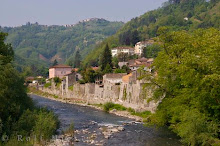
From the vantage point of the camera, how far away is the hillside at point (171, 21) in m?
108

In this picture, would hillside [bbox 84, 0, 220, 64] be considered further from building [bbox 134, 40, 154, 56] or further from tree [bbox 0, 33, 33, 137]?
tree [bbox 0, 33, 33, 137]

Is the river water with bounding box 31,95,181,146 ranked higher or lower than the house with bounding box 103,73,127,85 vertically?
lower

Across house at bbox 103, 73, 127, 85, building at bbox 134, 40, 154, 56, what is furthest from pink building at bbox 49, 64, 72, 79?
house at bbox 103, 73, 127, 85

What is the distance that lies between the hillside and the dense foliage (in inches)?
2718

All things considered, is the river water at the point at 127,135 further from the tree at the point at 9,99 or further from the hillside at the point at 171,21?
the hillside at the point at 171,21

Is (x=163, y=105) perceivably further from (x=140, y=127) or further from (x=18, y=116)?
(x=18, y=116)

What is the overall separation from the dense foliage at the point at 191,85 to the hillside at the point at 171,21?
227ft

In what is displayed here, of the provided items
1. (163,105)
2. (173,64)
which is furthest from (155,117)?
(173,64)

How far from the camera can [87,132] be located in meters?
27.2

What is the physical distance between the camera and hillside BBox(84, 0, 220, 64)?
353ft

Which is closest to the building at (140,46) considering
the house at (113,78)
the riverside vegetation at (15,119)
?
the house at (113,78)

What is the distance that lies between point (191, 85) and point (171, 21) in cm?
10624

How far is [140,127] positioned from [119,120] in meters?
5.33

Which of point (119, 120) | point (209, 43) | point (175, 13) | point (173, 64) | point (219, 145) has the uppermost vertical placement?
point (175, 13)
